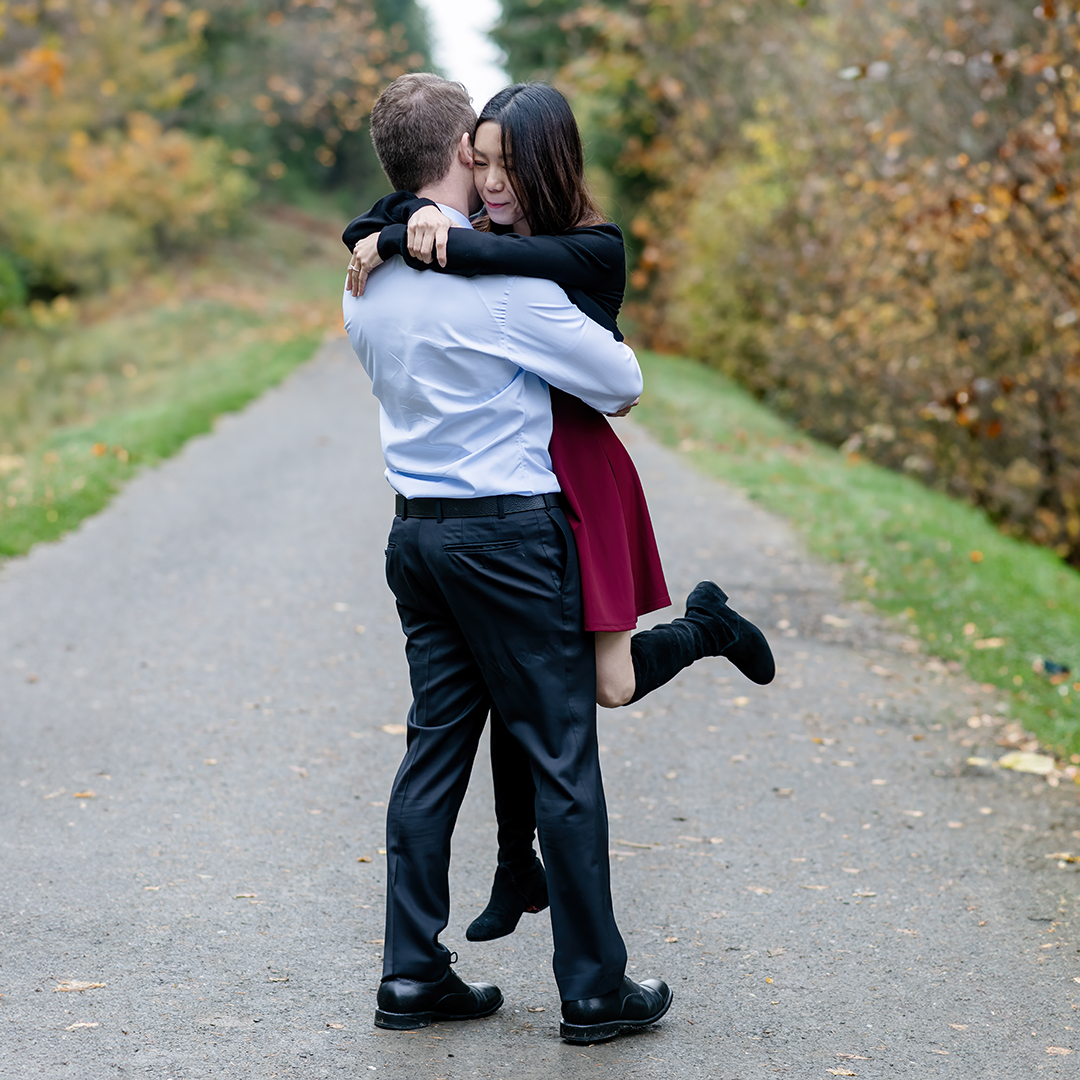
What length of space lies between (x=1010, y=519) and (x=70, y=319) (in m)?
18.7

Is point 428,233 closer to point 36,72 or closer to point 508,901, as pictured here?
point 508,901

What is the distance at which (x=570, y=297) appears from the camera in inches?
113

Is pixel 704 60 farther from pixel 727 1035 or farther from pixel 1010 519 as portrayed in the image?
pixel 727 1035

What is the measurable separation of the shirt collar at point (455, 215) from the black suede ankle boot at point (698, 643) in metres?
1.07

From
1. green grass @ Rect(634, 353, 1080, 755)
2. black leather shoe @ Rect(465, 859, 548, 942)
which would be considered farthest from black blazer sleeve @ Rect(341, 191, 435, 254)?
green grass @ Rect(634, 353, 1080, 755)

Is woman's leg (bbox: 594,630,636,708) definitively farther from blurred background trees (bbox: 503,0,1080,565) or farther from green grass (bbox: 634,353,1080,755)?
blurred background trees (bbox: 503,0,1080,565)

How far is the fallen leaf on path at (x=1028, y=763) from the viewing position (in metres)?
5.33

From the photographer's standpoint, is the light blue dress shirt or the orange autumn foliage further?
the orange autumn foliage

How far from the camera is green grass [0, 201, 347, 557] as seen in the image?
1003cm

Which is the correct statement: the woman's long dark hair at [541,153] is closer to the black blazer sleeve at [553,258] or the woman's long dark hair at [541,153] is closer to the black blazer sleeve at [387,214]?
the black blazer sleeve at [553,258]

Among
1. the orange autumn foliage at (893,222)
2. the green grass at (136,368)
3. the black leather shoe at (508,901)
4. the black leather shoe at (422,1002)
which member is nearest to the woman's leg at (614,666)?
the black leather shoe at (508,901)

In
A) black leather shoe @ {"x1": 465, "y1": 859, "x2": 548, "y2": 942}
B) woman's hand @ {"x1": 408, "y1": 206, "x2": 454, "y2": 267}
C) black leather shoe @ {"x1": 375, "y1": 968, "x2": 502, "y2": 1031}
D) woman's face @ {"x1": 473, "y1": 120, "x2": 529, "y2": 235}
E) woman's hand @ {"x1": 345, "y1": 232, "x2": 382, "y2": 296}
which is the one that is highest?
woman's face @ {"x1": 473, "y1": 120, "x2": 529, "y2": 235}

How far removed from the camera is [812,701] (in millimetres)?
6145

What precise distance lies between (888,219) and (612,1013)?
33.8ft
